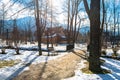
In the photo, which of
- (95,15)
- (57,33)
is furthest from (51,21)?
(57,33)

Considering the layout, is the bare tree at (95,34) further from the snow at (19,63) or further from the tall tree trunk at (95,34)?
the snow at (19,63)

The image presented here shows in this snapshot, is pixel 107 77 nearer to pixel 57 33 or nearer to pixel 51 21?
pixel 51 21

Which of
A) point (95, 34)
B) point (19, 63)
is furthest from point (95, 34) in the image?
point (19, 63)

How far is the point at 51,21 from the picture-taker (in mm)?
37844

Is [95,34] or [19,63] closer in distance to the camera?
[95,34]

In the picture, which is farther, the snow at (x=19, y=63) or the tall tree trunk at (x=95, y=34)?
the tall tree trunk at (x=95, y=34)

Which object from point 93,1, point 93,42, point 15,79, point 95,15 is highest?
point 93,1

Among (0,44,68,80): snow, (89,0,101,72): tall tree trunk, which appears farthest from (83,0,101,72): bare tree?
(0,44,68,80): snow

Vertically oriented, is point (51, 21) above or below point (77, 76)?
above

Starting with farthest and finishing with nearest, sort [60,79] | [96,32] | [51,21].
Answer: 1. [51,21]
2. [96,32]
3. [60,79]

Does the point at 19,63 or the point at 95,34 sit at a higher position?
the point at 95,34

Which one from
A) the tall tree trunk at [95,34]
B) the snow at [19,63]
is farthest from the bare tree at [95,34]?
the snow at [19,63]

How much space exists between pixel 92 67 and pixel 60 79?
2604mm

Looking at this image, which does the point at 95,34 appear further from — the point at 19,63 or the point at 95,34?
the point at 19,63
